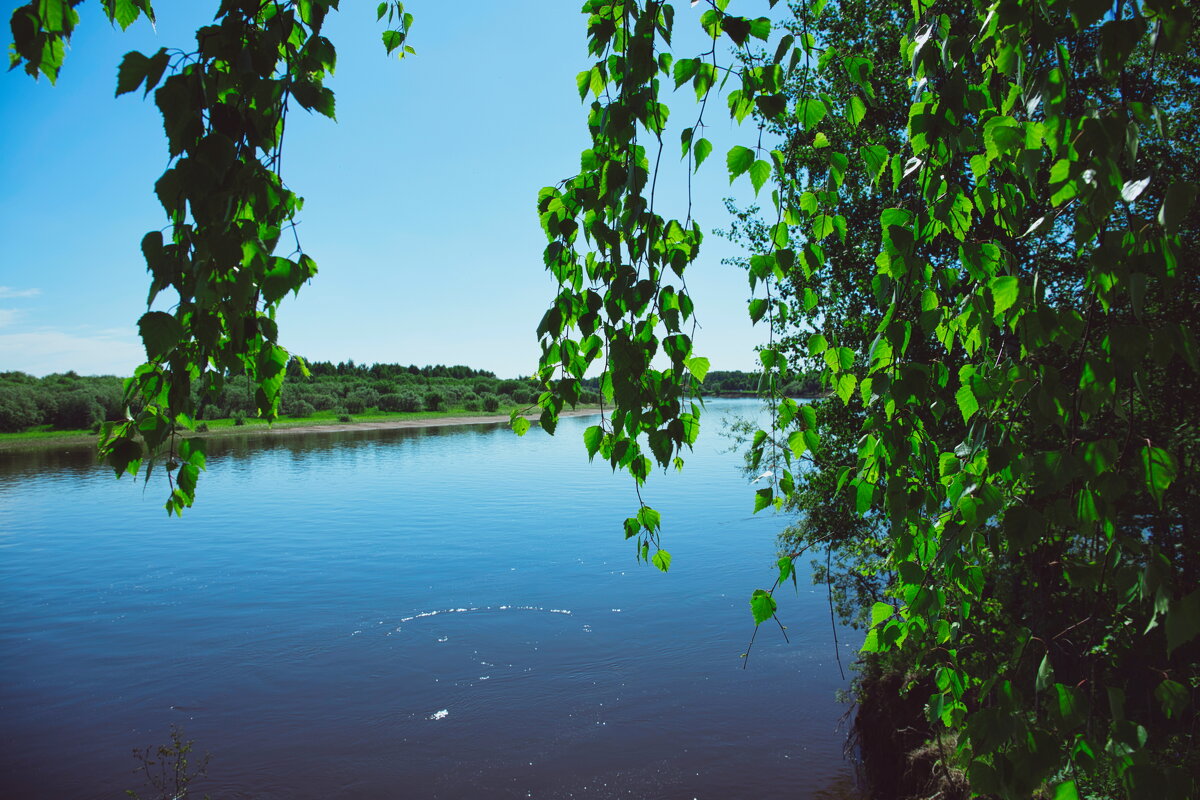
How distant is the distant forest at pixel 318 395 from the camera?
36.1m

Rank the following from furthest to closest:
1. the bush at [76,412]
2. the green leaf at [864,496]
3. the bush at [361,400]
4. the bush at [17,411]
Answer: the bush at [361,400], the bush at [76,412], the bush at [17,411], the green leaf at [864,496]

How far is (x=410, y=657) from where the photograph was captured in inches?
Answer: 423

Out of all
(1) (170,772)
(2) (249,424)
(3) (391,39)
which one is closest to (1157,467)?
(3) (391,39)

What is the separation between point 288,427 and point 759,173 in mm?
50129

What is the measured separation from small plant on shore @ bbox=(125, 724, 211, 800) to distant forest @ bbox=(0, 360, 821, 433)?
3403 millimetres

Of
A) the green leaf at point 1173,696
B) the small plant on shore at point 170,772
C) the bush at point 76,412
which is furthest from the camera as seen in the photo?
the bush at point 76,412

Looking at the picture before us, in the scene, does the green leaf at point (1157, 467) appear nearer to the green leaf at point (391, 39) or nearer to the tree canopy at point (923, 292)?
the tree canopy at point (923, 292)

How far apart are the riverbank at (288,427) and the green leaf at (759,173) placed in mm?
14870

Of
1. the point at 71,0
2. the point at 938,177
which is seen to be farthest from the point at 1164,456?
the point at 71,0

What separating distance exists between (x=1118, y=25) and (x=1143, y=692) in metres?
7.80

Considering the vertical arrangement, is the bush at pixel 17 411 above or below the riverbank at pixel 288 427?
above

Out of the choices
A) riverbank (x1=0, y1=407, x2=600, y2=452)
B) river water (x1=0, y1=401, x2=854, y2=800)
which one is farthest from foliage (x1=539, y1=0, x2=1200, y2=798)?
riverbank (x1=0, y1=407, x2=600, y2=452)

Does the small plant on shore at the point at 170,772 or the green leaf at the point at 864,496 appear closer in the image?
the green leaf at the point at 864,496

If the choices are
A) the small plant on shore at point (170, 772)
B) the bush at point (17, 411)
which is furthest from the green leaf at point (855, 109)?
the bush at point (17, 411)
